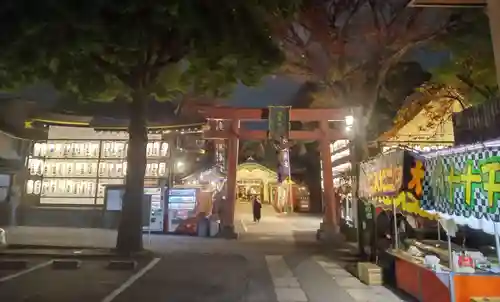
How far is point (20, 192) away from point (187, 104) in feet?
36.5

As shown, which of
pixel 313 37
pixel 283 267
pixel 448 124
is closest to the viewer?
pixel 283 267

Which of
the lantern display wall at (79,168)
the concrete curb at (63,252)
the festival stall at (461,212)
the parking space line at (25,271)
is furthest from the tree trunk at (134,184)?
the lantern display wall at (79,168)

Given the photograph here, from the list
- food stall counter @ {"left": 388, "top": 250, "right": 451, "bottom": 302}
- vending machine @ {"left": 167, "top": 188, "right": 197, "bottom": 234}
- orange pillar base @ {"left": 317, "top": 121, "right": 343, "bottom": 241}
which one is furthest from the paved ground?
vending machine @ {"left": 167, "top": 188, "right": 197, "bottom": 234}

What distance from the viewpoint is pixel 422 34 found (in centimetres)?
1338

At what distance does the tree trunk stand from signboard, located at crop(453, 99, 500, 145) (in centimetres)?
925

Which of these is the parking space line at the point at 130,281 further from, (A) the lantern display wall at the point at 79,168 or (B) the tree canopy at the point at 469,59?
(A) the lantern display wall at the point at 79,168

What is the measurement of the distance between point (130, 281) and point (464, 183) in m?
7.06

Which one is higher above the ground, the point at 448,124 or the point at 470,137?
the point at 448,124

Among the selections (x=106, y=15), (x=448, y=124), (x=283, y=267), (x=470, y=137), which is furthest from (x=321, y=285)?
(x=448, y=124)

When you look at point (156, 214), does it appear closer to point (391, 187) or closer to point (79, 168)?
point (79, 168)

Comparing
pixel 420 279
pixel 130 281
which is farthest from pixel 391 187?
pixel 130 281

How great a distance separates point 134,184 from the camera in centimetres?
1284

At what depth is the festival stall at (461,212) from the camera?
482cm

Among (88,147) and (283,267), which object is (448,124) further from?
(88,147)
